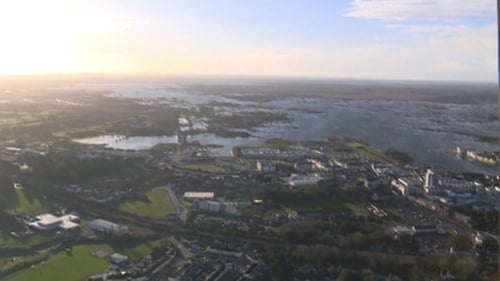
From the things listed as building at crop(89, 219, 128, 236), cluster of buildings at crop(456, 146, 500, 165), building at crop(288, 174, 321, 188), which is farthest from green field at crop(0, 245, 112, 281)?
cluster of buildings at crop(456, 146, 500, 165)

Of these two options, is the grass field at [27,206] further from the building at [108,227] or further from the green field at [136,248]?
the green field at [136,248]

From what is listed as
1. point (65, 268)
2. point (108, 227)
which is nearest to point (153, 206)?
point (108, 227)

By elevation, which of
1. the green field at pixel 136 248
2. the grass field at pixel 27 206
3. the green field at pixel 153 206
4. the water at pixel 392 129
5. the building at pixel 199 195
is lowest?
the water at pixel 392 129

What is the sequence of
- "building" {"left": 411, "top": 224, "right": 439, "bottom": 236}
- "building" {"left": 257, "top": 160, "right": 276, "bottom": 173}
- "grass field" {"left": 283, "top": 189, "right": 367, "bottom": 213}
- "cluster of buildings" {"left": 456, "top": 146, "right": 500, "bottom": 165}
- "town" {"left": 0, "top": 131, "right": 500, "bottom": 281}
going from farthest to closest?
"cluster of buildings" {"left": 456, "top": 146, "right": 500, "bottom": 165}, "building" {"left": 257, "top": 160, "right": 276, "bottom": 173}, "grass field" {"left": 283, "top": 189, "right": 367, "bottom": 213}, "building" {"left": 411, "top": 224, "right": 439, "bottom": 236}, "town" {"left": 0, "top": 131, "right": 500, "bottom": 281}

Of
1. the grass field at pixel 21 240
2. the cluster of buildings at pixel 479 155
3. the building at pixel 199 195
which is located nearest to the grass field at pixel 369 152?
the cluster of buildings at pixel 479 155

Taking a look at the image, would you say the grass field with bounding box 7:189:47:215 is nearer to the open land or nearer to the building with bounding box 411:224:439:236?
the open land

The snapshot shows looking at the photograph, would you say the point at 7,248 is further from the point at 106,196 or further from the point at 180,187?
the point at 180,187
